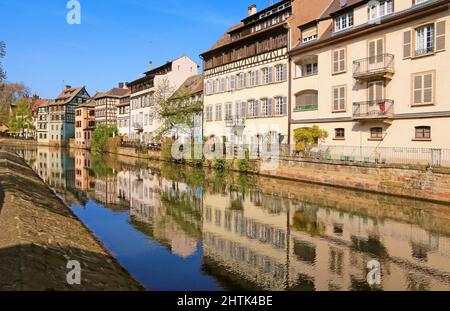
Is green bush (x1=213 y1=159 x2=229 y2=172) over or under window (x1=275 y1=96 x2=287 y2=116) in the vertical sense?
under

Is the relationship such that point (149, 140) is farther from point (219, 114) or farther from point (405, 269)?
point (405, 269)

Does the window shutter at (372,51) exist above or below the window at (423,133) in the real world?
above

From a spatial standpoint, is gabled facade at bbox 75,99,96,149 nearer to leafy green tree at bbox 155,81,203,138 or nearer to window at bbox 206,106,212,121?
leafy green tree at bbox 155,81,203,138

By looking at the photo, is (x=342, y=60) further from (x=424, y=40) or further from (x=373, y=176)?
(x=373, y=176)

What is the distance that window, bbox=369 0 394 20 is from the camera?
23062 millimetres

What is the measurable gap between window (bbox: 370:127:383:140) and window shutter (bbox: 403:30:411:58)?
14.4 ft

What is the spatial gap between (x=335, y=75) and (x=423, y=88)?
6.49 metres

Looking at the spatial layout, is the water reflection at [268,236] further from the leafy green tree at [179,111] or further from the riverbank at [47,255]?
the leafy green tree at [179,111]

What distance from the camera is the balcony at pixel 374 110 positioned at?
2238cm

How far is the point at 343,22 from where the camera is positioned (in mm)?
26266

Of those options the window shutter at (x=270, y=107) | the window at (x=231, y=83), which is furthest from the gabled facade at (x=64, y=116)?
the window shutter at (x=270, y=107)

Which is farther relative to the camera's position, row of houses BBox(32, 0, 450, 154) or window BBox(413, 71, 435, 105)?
row of houses BBox(32, 0, 450, 154)

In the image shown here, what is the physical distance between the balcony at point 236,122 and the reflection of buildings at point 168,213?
11032mm

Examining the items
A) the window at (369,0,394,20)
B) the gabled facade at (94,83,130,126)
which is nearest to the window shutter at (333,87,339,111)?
the window at (369,0,394,20)
